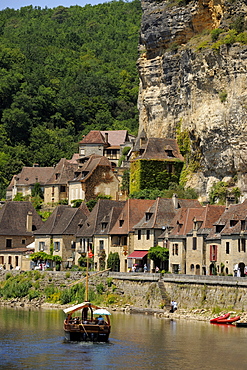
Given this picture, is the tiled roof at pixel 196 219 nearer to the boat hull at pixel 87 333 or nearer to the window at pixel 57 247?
the window at pixel 57 247

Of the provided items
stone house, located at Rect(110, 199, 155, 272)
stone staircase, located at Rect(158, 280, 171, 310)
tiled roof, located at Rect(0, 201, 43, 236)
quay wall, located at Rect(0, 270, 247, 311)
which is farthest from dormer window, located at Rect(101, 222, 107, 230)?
stone staircase, located at Rect(158, 280, 171, 310)

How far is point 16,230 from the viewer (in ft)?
295

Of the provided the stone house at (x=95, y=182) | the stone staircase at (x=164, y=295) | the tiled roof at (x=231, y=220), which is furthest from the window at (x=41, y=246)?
the tiled roof at (x=231, y=220)

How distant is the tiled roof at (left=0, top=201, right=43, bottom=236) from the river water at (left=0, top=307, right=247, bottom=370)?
3113 cm

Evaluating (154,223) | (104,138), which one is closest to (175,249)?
(154,223)

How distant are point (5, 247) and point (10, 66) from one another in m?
98.7

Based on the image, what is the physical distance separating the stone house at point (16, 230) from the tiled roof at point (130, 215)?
38.7 ft

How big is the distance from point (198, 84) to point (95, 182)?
1833cm

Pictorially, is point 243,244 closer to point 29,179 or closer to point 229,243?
point 229,243

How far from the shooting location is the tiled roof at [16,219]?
3538 inches

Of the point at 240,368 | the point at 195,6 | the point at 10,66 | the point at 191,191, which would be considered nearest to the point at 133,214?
the point at 191,191

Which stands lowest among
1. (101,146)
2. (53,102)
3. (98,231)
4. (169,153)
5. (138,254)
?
(138,254)

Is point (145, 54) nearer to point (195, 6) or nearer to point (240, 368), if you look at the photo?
point (195, 6)

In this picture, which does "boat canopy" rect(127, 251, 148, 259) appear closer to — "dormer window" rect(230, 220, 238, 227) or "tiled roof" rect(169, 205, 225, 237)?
"tiled roof" rect(169, 205, 225, 237)
